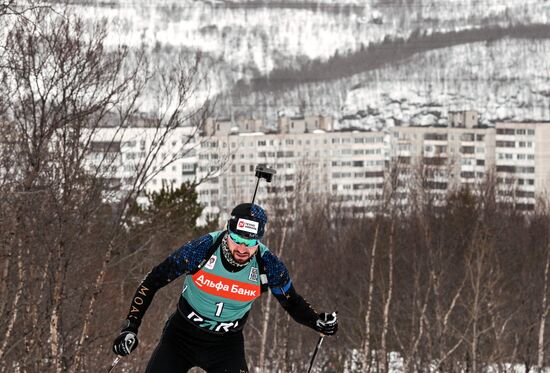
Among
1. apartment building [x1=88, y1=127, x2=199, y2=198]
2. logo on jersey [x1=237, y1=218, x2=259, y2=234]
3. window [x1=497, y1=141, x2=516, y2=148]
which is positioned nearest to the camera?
logo on jersey [x1=237, y1=218, x2=259, y2=234]

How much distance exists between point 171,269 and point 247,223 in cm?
52

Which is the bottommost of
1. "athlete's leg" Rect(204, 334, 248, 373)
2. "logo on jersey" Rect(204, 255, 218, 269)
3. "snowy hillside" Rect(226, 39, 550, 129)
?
"snowy hillside" Rect(226, 39, 550, 129)

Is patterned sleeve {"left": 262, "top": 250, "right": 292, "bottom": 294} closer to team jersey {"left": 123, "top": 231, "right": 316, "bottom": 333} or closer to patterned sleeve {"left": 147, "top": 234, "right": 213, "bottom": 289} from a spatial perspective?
team jersey {"left": 123, "top": 231, "right": 316, "bottom": 333}

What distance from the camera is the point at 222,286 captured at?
5.68 metres

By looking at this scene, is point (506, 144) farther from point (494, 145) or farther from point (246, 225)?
point (246, 225)

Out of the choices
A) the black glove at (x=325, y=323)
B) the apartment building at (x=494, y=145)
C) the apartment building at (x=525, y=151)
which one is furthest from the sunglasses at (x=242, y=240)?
the apartment building at (x=525, y=151)

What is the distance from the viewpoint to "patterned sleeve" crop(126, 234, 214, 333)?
5.63 metres

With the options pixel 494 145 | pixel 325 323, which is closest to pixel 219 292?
pixel 325 323

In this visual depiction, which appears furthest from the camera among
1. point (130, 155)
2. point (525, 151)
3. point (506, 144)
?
point (506, 144)

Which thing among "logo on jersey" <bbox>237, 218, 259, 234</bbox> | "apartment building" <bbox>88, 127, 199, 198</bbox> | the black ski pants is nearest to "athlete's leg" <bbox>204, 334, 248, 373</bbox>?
the black ski pants

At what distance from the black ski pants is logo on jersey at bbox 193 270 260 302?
0.83 feet

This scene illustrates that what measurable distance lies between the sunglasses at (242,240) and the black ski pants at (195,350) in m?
0.60

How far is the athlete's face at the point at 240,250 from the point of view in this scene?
18.3ft

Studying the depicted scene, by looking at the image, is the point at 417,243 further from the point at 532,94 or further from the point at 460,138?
the point at 532,94
